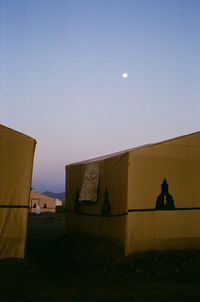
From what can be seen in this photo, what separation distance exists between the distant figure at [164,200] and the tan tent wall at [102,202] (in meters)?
0.95

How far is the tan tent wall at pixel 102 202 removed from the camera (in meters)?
8.34

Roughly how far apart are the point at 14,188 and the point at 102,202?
11.0 feet

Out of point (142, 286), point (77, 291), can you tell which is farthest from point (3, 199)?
point (142, 286)

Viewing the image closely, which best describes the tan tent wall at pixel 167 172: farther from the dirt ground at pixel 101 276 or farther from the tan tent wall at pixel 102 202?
the dirt ground at pixel 101 276

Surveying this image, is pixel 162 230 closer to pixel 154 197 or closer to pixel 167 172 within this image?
pixel 154 197

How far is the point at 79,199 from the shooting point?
10.7 m

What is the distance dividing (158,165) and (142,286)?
3.55 meters

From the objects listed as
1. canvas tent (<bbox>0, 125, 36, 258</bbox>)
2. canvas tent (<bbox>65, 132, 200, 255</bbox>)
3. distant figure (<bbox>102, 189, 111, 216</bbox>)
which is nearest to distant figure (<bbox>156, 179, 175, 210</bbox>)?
canvas tent (<bbox>65, 132, 200, 255</bbox>)

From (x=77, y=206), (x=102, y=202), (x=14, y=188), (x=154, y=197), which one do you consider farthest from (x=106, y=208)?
(x=14, y=188)

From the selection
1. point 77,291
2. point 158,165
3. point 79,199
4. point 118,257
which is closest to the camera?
point 77,291

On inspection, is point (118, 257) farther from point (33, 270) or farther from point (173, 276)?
point (33, 270)

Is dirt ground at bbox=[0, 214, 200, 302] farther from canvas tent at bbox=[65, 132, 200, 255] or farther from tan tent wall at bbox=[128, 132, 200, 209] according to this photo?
tan tent wall at bbox=[128, 132, 200, 209]

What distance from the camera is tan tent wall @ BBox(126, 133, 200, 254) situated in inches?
317

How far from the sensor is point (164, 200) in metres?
8.45
